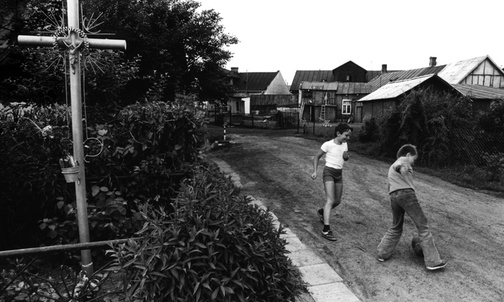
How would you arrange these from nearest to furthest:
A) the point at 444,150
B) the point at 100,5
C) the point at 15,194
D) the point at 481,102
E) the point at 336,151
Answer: the point at 15,194 → the point at 336,151 → the point at 444,150 → the point at 100,5 → the point at 481,102

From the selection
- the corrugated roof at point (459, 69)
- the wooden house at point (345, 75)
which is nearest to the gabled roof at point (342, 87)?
the corrugated roof at point (459, 69)

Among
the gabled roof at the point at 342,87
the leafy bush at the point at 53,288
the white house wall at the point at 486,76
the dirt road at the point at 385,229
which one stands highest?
the white house wall at the point at 486,76

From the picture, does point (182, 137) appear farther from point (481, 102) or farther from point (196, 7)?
point (481, 102)

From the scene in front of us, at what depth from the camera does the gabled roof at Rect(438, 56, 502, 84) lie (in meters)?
41.9

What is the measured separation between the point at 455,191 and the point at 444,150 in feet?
11.5

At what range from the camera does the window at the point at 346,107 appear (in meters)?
49.8

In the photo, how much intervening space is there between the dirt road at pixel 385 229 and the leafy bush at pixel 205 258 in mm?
2595

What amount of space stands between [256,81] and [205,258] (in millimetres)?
72893

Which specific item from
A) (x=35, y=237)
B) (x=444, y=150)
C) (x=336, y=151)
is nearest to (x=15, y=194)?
(x=35, y=237)

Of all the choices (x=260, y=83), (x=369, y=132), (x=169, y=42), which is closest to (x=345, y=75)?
(x=260, y=83)

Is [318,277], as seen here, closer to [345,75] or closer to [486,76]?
[486,76]

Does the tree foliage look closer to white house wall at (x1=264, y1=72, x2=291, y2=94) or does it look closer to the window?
the window

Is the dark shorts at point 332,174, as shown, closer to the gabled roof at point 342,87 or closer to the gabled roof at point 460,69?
the gabled roof at point 460,69

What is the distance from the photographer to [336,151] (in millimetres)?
6500
